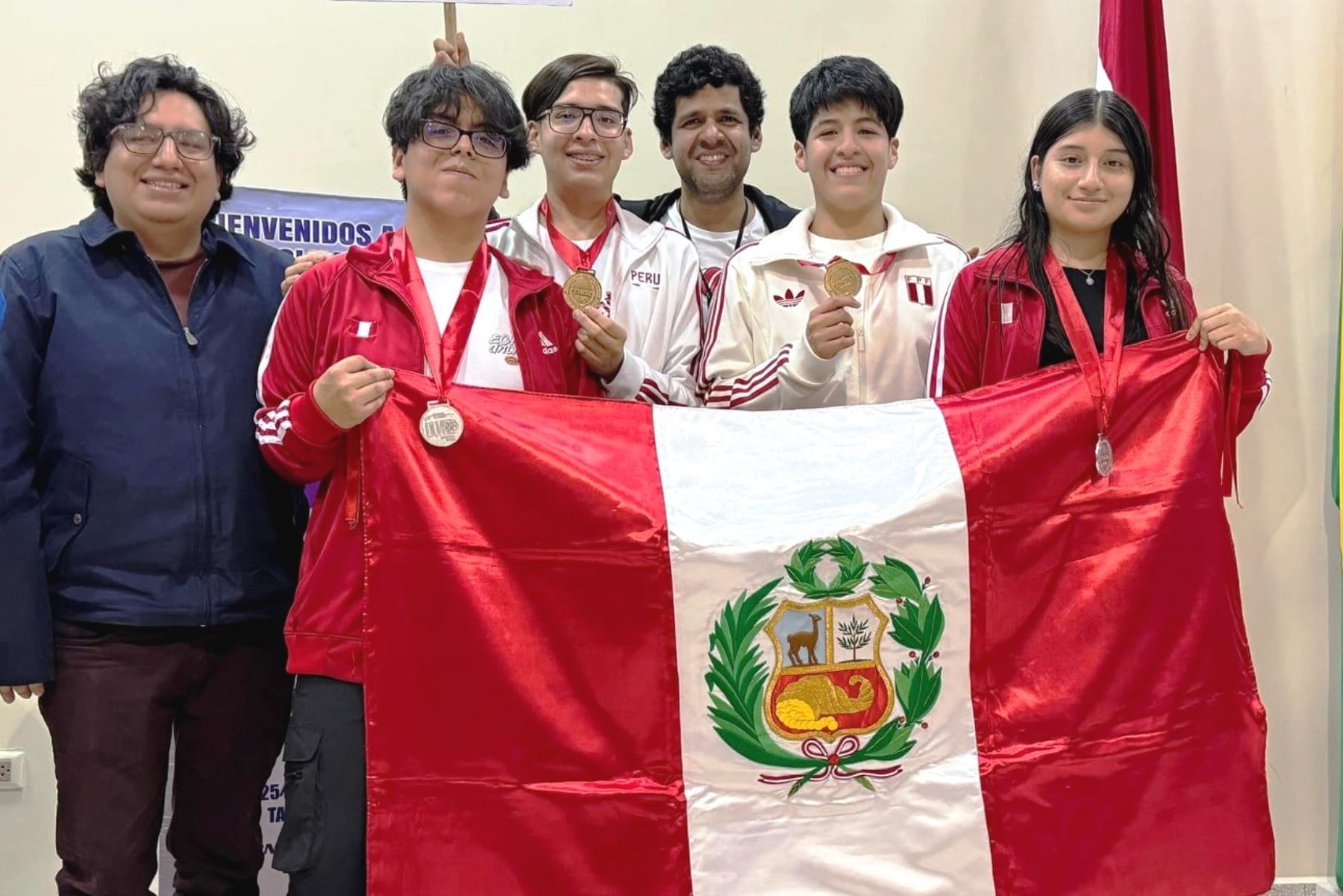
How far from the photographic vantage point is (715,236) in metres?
3.16

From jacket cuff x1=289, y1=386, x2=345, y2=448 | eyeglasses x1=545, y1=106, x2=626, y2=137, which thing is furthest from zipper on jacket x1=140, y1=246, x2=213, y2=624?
eyeglasses x1=545, y1=106, x2=626, y2=137

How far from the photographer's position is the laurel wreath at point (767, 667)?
205 centimetres

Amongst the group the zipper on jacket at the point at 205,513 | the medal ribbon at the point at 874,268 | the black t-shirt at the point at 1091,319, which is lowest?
the zipper on jacket at the point at 205,513

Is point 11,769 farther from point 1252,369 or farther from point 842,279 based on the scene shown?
point 1252,369

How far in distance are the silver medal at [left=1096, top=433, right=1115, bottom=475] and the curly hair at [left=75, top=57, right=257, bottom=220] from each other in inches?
77.0

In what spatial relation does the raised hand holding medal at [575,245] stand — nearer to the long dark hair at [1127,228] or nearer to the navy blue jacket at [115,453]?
the navy blue jacket at [115,453]

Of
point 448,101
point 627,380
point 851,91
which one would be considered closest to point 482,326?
point 627,380

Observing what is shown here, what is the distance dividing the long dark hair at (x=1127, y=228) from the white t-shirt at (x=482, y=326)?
3.64 feet

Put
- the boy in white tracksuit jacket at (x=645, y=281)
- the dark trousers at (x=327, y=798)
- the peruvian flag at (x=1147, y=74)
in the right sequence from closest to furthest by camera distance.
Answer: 1. the dark trousers at (x=327, y=798)
2. the boy in white tracksuit jacket at (x=645, y=281)
3. the peruvian flag at (x=1147, y=74)

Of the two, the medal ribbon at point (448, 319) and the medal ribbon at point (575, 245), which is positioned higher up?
the medal ribbon at point (575, 245)

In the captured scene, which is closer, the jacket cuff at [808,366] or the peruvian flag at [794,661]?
the peruvian flag at [794,661]

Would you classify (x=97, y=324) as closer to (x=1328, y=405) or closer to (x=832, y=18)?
(x=832, y=18)

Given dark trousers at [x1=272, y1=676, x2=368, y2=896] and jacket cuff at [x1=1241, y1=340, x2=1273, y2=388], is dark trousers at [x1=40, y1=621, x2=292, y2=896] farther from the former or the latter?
jacket cuff at [x1=1241, y1=340, x2=1273, y2=388]

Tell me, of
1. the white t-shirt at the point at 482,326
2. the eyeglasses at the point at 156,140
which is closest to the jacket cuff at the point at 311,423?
the white t-shirt at the point at 482,326
